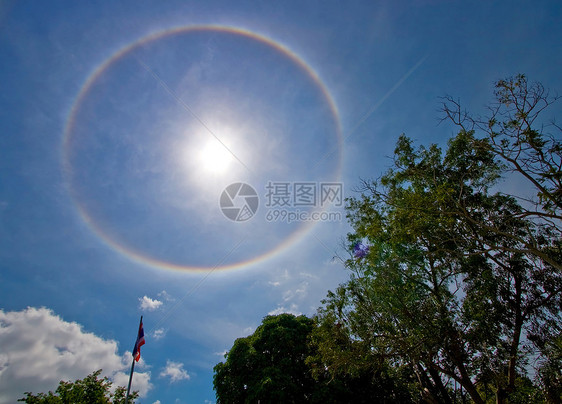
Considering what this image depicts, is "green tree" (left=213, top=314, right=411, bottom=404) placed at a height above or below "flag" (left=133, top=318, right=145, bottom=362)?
below

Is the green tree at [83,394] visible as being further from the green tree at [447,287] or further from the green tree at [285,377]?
the green tree at [447,287]

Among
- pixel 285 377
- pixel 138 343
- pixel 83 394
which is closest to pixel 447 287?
pixel 285 377

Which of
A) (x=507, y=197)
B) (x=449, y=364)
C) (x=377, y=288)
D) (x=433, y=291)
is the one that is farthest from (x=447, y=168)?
(x=449, y=364)

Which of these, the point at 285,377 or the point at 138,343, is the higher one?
the point at 138,343

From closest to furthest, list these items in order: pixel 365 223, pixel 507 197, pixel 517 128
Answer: pixel 517 128
pixel 507 197
pixel 365 223

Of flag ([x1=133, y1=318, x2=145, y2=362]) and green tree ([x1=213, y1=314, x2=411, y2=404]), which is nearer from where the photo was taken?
green tree ([x1=213, y1=314, x2=411, y2=404])

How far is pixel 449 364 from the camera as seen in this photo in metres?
13.4

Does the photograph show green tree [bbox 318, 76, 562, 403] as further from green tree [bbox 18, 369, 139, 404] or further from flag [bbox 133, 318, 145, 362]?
green tree [bbox 18, 369, 139, 404]

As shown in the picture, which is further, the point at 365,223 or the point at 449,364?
the point at 365,223

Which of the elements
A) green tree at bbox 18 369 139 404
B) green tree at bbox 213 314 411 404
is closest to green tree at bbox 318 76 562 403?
green tree at bbox 213 314 411 404

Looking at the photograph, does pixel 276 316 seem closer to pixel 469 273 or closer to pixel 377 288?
pixel 377 288

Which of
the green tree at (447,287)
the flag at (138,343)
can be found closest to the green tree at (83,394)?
the flag at (138,343)

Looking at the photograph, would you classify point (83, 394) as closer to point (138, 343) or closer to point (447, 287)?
point (138, 343)

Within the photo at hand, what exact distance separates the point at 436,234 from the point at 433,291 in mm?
3692
